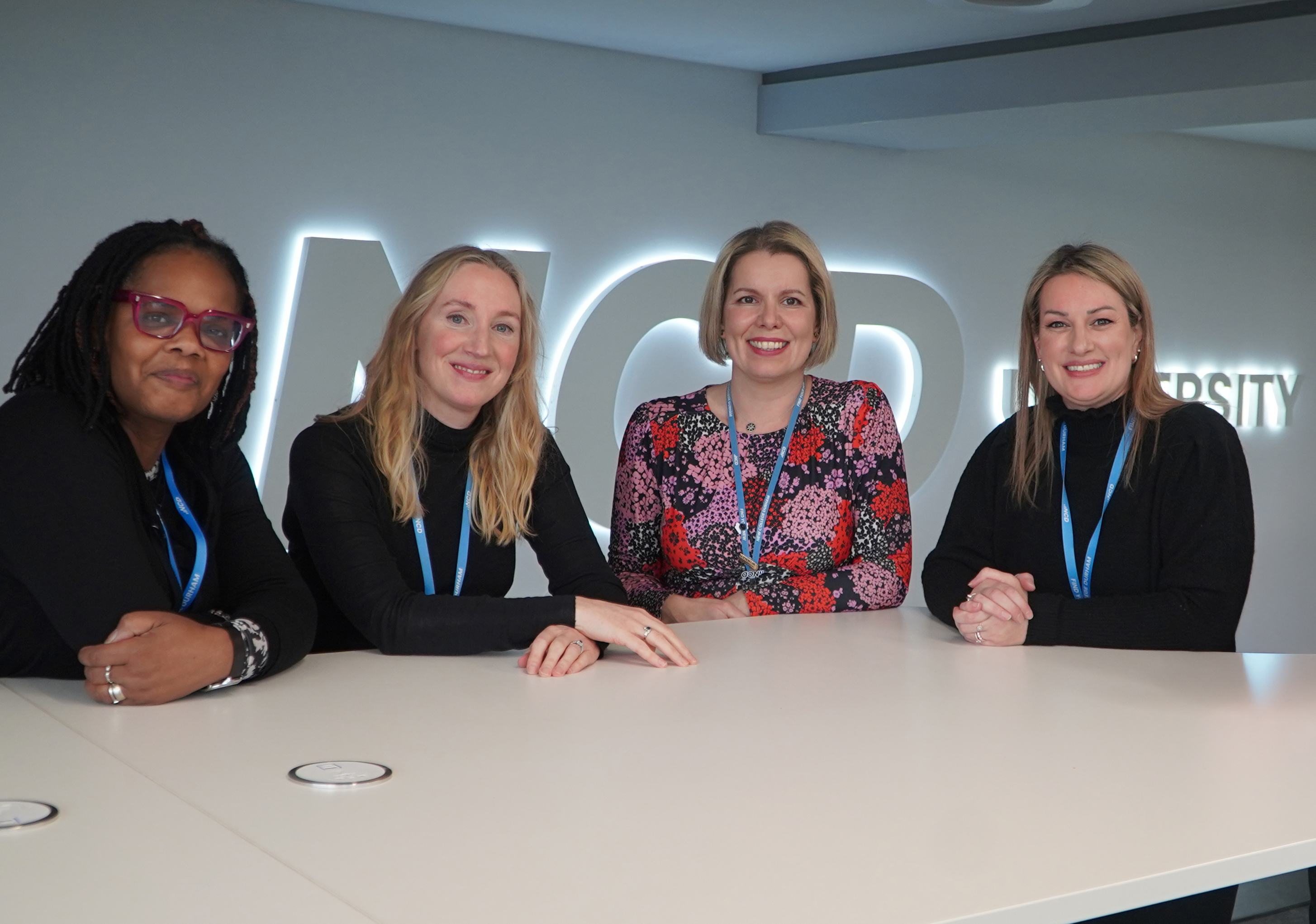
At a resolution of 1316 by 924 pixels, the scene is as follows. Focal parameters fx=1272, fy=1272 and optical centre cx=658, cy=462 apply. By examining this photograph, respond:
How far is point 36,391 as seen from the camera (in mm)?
1981

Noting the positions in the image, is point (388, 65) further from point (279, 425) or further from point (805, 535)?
point (805, 535)

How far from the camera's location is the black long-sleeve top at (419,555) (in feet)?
7.55

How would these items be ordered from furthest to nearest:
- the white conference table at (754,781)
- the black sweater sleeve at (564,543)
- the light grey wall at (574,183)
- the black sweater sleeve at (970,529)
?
the light grey wall at (574,183) < the black sweater sleeve at (970,529) < the black sweater sleeve at (564,543) < the white conference table at (754,781)

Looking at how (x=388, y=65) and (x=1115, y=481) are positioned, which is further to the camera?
(x=388, y=65)

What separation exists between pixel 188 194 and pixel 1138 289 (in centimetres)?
339

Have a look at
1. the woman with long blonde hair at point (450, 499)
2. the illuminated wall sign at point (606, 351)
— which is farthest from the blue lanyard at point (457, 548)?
the illuminated wall sign at point (606, 351)

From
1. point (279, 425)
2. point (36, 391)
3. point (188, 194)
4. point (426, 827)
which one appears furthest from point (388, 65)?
point (426, 827)

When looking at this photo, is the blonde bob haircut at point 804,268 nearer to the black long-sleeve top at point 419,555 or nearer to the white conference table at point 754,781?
the black long-sleeve top at point 419,555

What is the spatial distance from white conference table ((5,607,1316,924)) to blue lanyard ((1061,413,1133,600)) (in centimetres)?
35

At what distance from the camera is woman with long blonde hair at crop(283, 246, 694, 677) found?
7.57 ft

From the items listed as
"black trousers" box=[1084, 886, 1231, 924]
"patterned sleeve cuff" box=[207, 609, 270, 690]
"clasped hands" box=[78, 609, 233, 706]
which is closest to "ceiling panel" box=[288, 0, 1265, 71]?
"black trousers" box=[1084, 886, 1231, 924]

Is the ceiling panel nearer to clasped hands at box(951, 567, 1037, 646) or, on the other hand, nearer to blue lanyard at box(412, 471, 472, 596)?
clasped hands at box(951, 567, 1037, 646)

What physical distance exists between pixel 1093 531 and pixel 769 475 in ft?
2.51

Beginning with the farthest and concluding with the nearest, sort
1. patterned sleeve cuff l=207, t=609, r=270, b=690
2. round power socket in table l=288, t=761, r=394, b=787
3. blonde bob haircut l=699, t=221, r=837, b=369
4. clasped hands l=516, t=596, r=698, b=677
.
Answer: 1. blonde bob haircut l=699, t=221, r=837, b=369
2. clasped hands l=516, t=596, r=698, b=677
3. patterned sleeve cuff l=207, t=609, r=270, b=690
4. round power socket in table l=288, t=761, r=394, b=787
